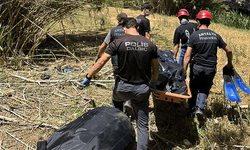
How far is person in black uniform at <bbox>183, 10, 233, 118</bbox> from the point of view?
3.70m

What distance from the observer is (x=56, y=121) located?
12.9ft

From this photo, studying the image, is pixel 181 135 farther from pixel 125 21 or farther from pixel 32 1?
pixel 32 1

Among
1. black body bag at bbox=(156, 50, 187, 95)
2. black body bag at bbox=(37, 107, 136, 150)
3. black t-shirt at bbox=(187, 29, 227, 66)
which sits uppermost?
black t-shirt at bbox=(187, 29, 227, 66)

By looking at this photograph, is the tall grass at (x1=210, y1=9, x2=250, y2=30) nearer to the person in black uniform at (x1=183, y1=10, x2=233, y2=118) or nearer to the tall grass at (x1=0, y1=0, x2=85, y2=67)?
the tall grass at (x1=0, y1=0, x2=85, y2=67)

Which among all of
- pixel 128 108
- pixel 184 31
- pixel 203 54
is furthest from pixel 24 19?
pixel 203 54

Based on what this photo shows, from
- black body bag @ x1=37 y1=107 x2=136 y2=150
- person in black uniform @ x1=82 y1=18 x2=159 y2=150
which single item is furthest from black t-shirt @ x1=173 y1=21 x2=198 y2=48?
black body bag @ x1=37 y1=107 x2=136 y2=150

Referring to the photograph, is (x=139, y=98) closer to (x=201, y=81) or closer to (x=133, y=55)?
(x=133, y=55)

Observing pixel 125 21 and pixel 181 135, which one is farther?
pixel 181 135

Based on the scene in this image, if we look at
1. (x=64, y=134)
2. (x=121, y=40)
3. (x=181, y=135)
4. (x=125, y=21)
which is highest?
(x=125, y=21)

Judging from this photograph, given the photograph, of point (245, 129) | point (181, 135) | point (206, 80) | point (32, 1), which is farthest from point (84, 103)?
point (32, 1)

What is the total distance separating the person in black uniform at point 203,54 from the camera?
3.70 meters

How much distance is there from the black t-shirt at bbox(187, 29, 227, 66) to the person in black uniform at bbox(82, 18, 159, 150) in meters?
1.04

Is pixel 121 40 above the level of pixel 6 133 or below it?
above

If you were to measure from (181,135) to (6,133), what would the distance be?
2.86m
